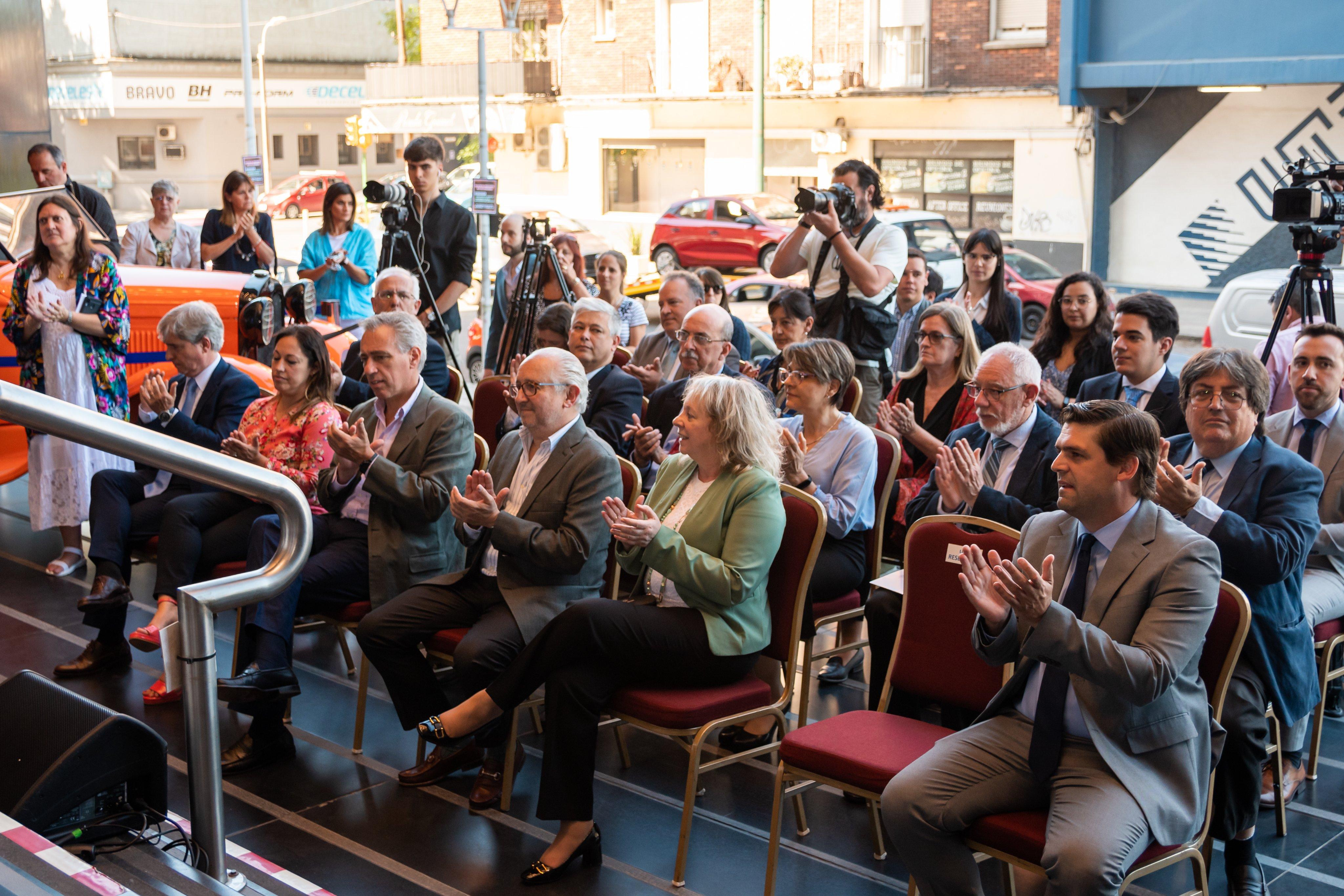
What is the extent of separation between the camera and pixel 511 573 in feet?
11.8

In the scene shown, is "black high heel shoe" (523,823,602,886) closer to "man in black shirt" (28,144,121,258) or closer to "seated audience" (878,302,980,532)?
"seated audience" (878,302,980,532)

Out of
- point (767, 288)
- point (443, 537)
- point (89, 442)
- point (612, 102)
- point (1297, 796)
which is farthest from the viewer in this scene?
point (612, 102)

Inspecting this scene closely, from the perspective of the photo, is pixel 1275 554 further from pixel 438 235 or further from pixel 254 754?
pixel 438 235

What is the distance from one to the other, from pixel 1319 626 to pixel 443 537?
2.49 meters

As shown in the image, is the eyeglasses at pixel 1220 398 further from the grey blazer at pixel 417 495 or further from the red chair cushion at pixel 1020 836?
the grey blazer at pixel 417 495

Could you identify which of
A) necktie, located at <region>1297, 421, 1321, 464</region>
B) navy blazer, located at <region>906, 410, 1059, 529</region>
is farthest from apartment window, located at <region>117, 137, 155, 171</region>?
necktie, located at <region>1297, 421, 1321, 464</region>

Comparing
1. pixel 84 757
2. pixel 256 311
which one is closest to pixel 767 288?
pixel 256 311

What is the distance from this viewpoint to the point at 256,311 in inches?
206

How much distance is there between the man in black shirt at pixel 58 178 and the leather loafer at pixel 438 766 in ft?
13.3

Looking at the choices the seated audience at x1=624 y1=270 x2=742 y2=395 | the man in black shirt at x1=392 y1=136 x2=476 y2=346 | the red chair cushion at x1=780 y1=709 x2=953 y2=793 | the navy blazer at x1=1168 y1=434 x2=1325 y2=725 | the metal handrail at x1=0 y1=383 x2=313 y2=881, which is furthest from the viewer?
the man in black shirt at x1=392 y1=136 x2=476 y2=346

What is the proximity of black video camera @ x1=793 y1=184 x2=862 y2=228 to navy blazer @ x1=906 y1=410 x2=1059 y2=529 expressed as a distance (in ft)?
5.03

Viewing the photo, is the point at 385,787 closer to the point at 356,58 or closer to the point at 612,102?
the point at 612,102

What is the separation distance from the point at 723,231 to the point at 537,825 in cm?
1624

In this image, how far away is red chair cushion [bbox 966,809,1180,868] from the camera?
2473 millimetres
